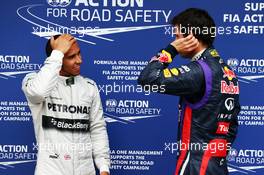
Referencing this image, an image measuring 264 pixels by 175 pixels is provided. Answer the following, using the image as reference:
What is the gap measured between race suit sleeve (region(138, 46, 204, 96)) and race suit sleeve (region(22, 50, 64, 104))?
0.50m

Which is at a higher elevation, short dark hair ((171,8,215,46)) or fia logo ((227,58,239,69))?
short dark hair ((171,8,215,46))

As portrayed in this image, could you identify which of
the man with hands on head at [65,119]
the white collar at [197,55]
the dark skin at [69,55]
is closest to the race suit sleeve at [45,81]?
the man with hands on head at [65,119]

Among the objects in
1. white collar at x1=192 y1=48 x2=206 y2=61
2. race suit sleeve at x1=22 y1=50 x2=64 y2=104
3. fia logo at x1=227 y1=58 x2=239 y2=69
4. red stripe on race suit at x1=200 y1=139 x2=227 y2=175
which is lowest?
red stripe on race suit at x1=200 y1=139 x2=227 y2=175

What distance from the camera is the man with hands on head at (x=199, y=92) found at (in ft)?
7.01

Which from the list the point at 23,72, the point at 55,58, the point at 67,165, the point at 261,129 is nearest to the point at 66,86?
the point at 55,58

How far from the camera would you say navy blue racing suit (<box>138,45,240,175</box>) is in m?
2.13

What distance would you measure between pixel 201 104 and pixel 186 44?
0.99 feet

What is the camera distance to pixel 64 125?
252 cm

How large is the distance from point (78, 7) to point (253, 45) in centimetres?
123

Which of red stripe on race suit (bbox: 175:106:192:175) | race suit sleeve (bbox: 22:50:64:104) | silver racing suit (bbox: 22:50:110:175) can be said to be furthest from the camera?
silver racing suit (bbox: 22:50:110:175)

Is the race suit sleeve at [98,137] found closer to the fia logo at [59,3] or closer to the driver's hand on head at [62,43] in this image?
the driver's hand on head at [62,43]

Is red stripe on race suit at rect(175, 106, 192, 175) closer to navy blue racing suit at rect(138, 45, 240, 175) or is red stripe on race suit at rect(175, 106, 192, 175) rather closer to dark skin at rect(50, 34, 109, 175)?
navy blue racing suit at rect(138, 45, 240, 175)

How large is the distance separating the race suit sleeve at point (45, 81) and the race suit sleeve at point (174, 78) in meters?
0.50

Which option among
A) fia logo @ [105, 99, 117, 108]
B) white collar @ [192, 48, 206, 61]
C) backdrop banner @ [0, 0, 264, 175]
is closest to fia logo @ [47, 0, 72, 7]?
backdrop banner @ [0, 0, 264, 175]
